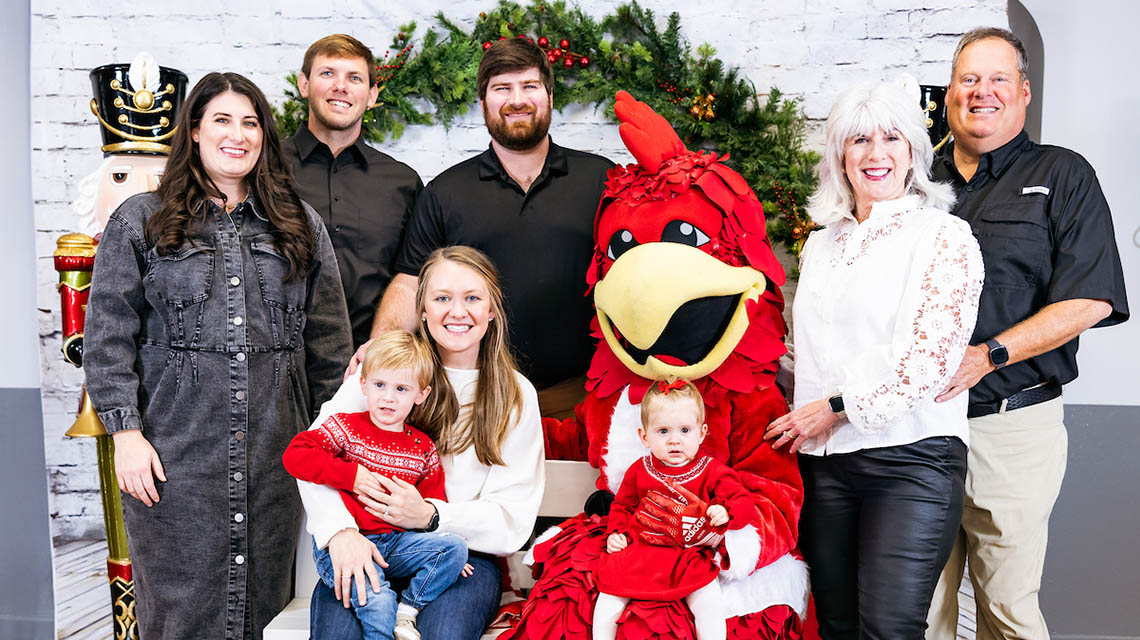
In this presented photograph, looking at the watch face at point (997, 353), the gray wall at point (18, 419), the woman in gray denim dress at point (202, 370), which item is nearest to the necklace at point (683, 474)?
the watch face at point (997, 353)

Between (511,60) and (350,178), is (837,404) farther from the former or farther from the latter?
(350,178)

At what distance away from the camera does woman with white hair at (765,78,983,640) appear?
1.62 m

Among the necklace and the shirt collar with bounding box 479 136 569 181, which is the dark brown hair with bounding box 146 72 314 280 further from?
the necklace

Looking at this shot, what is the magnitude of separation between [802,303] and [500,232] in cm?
99

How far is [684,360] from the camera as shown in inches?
70.0

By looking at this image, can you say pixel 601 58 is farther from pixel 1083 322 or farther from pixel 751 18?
pixel 1083 322

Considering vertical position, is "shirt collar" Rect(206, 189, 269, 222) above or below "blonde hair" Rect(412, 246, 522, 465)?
above

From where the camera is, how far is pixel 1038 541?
2.06m

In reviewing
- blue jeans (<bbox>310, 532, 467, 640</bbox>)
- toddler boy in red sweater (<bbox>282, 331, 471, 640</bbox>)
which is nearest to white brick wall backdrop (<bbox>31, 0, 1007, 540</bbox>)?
toddler boy in red sweater (<bbox>282, 331, 471, 640</bbox>)

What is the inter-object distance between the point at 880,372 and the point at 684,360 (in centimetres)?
41

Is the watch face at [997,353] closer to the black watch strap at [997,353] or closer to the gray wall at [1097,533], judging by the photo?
the black watch strap at [997,353]

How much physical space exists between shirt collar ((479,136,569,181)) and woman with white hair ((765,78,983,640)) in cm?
92

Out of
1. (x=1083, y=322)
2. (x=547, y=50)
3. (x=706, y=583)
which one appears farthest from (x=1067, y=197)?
(x=547, y=50)

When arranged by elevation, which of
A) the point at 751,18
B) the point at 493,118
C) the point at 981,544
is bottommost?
the point at 981,544
